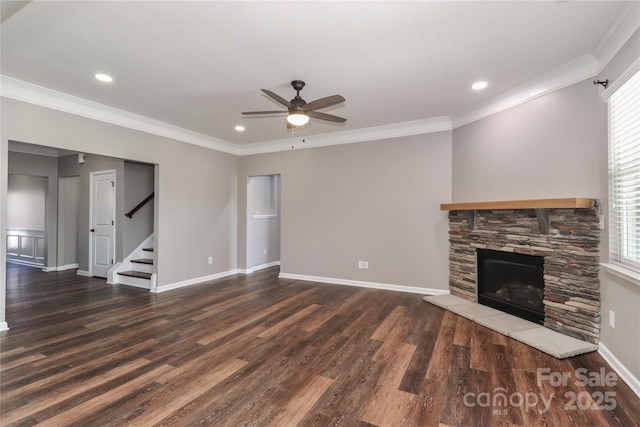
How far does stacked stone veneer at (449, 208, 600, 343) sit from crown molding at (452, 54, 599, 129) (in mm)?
1300

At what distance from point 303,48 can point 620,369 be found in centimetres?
369

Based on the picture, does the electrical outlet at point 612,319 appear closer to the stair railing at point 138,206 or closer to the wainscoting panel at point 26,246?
the stair railing at point 138,206

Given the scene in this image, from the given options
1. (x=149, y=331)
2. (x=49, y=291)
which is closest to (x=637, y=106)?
(x=149, y=331)

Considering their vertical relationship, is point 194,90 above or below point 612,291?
above

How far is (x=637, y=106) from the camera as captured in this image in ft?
7.22

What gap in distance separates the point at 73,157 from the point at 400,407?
8.06 metres

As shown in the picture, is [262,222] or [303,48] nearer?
[303,48]

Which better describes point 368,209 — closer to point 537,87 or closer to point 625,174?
point 537,87


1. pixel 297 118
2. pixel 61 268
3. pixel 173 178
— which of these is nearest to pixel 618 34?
pixel 297 118

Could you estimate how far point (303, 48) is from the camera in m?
2.63

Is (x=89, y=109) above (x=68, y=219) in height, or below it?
above

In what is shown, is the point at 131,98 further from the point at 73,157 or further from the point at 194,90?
the point at 73,157

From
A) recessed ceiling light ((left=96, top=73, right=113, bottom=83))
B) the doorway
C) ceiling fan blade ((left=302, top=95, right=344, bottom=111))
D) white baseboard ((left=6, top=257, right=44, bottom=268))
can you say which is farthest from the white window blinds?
white baseboard ((left=6, top=257, right=44, bottom=268))

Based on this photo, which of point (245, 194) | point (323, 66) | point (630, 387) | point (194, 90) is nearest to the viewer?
point (630, 387)
